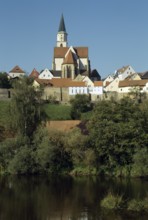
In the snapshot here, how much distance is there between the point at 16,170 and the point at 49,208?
1387 centimetres

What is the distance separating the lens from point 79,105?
7644cm

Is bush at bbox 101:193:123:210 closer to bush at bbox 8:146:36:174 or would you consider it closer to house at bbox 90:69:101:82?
bush at bbox 8:146:36:174

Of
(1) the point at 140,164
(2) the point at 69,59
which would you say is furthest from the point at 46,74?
→ (1) the point at 140,164

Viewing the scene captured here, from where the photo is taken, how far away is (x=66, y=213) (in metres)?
26.7

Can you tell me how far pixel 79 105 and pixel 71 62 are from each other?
2637 cm

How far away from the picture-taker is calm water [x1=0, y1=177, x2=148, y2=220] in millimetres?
25953

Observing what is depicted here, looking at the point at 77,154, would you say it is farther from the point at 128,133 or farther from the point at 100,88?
the point at 100,88

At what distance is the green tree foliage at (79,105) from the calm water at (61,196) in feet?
112

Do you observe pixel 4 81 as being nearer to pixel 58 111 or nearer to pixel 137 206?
pixel 58 111

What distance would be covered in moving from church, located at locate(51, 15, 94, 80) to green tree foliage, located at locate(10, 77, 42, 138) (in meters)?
53.4

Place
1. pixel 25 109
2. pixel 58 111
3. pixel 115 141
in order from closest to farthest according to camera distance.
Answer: pixel 115 141 → pixel 25 109 → pixel 58 111

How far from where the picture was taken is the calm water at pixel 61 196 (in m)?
26.0

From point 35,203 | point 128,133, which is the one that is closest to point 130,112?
point 128,133

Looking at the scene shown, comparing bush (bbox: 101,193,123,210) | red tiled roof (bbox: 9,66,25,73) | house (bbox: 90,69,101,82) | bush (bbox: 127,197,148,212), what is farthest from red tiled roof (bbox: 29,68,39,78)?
bush (bbox: 127,197,148,212)
